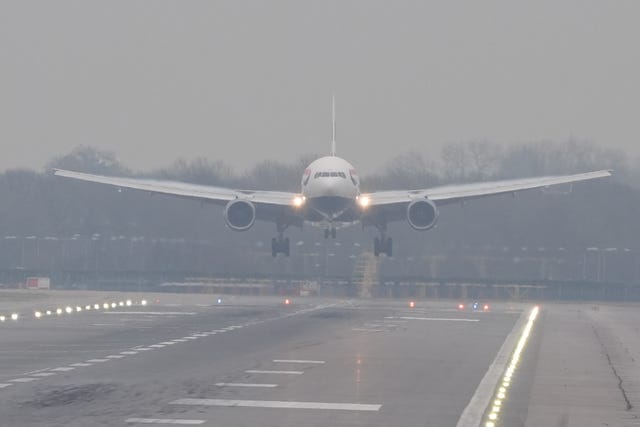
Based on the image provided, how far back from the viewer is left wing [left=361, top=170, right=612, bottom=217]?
62.2 meters

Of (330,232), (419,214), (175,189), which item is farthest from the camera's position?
(175,189)

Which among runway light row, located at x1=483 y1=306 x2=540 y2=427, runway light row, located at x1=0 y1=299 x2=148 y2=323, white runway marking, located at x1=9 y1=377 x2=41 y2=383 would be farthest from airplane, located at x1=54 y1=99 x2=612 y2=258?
white runway marking, located at x1=9 y1=377 x2=41 y2=383

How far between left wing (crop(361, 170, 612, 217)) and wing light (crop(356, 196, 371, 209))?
0.27ft

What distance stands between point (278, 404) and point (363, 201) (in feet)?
133

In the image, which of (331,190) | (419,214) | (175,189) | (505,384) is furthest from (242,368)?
(175,189)

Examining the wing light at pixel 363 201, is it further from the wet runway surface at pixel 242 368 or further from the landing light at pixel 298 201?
the wet runway surface at pixel 242 368

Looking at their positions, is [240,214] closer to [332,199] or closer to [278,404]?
[332,199]

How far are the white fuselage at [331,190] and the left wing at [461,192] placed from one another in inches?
79.4

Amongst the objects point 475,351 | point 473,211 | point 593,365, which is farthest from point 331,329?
point 473,211

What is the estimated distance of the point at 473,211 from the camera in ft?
259

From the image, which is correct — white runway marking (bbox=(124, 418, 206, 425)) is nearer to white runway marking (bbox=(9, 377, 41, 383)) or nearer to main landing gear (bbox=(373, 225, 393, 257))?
white runway marking (bbox=(9, 377, 41, 383))

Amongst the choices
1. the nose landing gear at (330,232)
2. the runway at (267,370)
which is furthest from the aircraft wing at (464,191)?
the runway at (267,370)

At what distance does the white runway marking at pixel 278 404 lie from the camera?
2100 cm

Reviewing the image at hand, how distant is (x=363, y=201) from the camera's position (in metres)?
61.6
